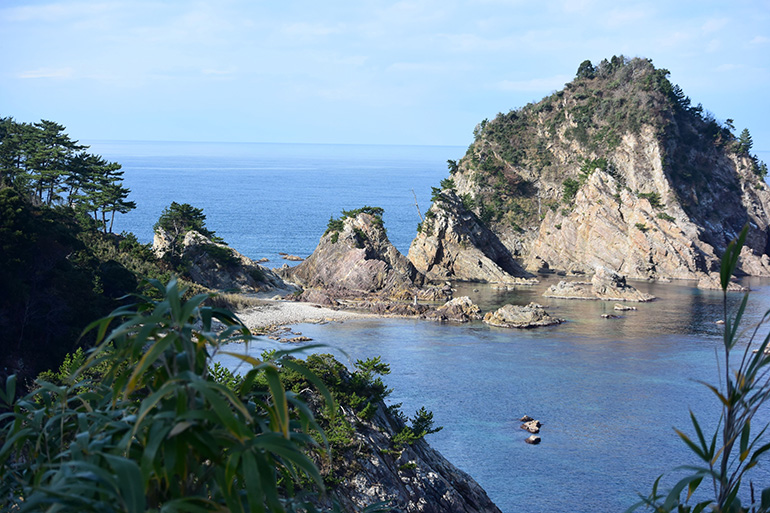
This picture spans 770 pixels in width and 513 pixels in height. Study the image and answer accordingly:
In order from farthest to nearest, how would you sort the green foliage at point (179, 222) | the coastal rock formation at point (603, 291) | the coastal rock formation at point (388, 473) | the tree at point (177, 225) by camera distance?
the coastal rock formation at point (603, 291) < the green foliage at point (179, 222) < the tree at point (177, 225) < the coastal rock formation at point (388, 473)

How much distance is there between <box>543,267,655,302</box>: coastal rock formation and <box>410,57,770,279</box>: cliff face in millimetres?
13765

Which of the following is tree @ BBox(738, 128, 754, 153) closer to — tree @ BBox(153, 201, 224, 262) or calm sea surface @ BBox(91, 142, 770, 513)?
calm sea surface @ BBox(91, 142, 770, 513)

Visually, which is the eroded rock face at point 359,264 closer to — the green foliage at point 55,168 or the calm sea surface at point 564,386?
the calm sea surface at point 564,386

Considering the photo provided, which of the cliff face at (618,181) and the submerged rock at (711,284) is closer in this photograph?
the submerged rock at (711,284)

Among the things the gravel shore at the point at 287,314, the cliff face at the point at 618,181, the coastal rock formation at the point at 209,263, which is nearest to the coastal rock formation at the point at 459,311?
the gravel shore at the point at 287,314

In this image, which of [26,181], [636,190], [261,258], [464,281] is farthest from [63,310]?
[636,190]

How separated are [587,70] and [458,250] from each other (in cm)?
5335

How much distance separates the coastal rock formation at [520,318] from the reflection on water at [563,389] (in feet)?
4.89

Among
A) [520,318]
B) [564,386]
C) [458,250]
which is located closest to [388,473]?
[564,386]

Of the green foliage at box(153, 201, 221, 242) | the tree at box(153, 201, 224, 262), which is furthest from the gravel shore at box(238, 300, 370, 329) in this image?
the green foliage at box(153, 201, 221, 242)

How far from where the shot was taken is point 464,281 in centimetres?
7488

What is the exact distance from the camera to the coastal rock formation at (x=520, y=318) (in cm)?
5350

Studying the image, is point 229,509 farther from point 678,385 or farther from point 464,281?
point 464,281

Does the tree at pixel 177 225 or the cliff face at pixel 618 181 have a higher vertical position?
the cliff face at pixel 618 181
